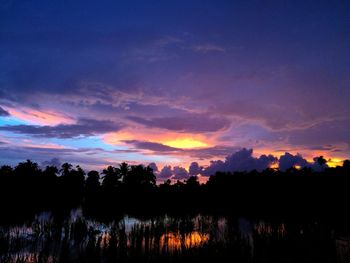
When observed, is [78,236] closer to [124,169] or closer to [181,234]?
[181,234]

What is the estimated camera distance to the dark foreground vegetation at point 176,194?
1542 inches

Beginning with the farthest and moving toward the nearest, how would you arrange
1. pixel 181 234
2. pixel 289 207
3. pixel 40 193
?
pixel 40 193 < pixel 289 207 < pixel 181 234

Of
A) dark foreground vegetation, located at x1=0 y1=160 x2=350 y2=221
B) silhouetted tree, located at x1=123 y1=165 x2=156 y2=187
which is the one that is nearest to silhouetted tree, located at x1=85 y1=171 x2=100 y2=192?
dark foreground vegetation, located at x1=0 y1=160 x2=350 y2=221

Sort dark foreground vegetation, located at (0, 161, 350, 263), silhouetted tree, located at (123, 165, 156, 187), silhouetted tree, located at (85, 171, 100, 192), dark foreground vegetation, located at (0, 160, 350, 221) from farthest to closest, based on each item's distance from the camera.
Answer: silhouetted tree, located at (85, 171, 100, 192) → silhouetted tree, located at (123, 165, 156, 187) → dark foreground vegetation, located at (0, 160, 350, 221) → dark foreground vegetation, located at (0, 161, 350, 263)

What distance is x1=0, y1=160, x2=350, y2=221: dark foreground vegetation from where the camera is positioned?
1542 inches

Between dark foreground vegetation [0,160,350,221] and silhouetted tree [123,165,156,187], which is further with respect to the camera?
silhouetted tree [123,165,156,187]

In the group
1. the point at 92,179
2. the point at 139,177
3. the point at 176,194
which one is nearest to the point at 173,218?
the point at 176,194

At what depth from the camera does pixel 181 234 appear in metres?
21.8

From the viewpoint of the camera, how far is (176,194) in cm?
6644

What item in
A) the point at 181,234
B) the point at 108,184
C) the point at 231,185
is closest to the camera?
the point at 181,234

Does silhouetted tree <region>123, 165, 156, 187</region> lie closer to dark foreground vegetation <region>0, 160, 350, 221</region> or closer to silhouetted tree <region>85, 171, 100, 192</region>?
dark foreground vegetation <region>0, 160, 350, 221</region>

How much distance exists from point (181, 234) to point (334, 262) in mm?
11801

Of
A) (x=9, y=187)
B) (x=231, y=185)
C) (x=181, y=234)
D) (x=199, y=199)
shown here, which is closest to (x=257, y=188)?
(x=231, y=185)

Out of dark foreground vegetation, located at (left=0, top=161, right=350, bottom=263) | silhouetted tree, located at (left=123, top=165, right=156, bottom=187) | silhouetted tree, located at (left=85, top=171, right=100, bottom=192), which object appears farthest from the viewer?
silhouetted tree, located at (left=85, top=171, right=100, bottom=192)
